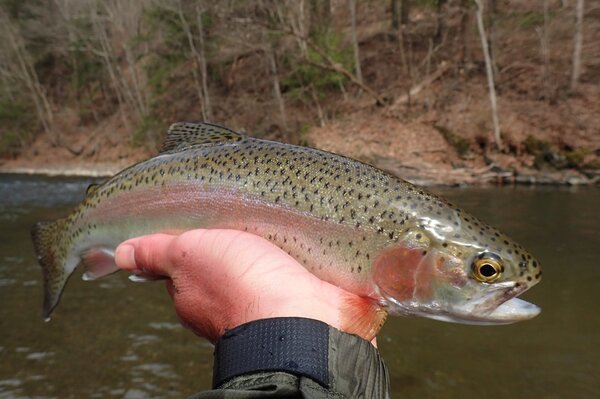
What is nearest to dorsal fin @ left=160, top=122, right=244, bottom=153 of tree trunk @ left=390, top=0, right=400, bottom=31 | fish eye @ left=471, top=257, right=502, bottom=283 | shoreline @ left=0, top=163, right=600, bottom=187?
fish eye @ left=471, top=257, right=502, bottom=283

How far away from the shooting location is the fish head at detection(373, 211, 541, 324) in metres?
2.01

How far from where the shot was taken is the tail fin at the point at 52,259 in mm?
3170

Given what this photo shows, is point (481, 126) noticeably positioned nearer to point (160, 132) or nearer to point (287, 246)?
point (287, 246)

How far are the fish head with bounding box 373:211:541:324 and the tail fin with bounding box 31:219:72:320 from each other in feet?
7.07

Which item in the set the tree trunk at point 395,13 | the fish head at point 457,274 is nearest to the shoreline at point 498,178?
the tree trunk at point 395,13

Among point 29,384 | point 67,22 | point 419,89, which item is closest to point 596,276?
point 29,384

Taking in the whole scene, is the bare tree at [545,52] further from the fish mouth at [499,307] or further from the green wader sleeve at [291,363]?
the green wader sleeve at [291,363]

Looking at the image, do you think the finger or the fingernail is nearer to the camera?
the finger

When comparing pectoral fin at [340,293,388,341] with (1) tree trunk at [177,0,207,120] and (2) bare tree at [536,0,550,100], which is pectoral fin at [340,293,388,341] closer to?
(2) bare tree at [536,0,550,100]

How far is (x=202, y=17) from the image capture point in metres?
26.3

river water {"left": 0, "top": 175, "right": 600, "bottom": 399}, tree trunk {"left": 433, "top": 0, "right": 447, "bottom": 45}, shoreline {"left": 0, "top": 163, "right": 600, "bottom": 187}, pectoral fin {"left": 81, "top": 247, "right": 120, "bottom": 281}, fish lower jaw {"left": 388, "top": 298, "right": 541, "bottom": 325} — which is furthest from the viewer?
tree trunk {"left": 433, "top": 0, "right": 447, "bottom": 45}

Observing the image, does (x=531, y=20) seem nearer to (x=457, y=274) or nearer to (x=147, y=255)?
(x=457, y=274)

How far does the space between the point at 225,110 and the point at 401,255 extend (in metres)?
27.0

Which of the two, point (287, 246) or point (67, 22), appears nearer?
point (287, 246)
